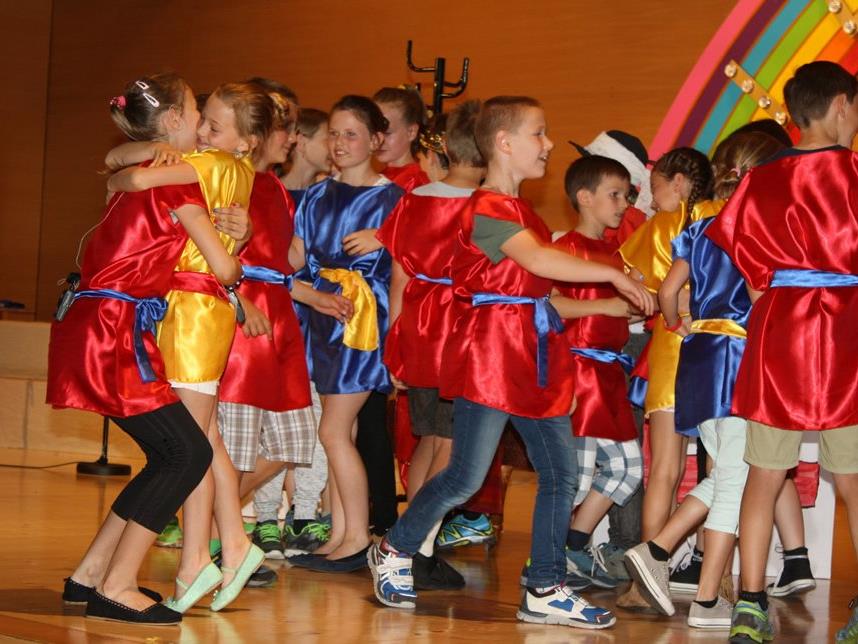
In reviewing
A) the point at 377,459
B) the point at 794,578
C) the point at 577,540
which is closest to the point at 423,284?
the point at 377,459

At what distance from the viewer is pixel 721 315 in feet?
11.6

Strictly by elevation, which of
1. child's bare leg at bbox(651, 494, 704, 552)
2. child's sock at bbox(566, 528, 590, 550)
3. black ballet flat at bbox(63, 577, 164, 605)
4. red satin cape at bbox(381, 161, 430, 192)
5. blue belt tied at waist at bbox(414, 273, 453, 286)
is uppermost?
red satin cape at bbox(381, 161, 430, 192)

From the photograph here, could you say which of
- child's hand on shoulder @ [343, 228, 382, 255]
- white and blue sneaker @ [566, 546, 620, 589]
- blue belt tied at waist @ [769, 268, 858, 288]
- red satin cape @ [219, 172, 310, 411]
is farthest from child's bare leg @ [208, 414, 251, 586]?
blue belt tied at waist @ [769, 268, 858, 288]

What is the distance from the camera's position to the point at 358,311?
4.08 metres

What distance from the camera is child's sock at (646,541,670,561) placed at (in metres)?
3.47

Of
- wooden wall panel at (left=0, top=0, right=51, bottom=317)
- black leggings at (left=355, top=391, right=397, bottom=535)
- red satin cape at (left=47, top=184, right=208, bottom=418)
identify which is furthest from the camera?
wooden wall panel at (left=0, top=0, right=51, bottom=317)

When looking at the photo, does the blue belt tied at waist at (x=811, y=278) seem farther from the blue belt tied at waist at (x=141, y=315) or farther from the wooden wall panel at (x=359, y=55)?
the wooden wall panel at (x=359, y=55)

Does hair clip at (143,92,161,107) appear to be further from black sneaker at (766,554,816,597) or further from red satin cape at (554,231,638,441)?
black sneaker at (766,554,816,597)

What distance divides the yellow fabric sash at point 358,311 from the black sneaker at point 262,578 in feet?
2.52

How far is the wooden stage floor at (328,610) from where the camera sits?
294cm

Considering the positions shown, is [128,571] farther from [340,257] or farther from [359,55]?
[359,55]

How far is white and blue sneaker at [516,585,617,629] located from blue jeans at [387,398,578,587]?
0.03 meters

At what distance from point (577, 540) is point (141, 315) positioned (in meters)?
1.61

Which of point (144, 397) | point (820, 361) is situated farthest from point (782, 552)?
point (144, 397)
